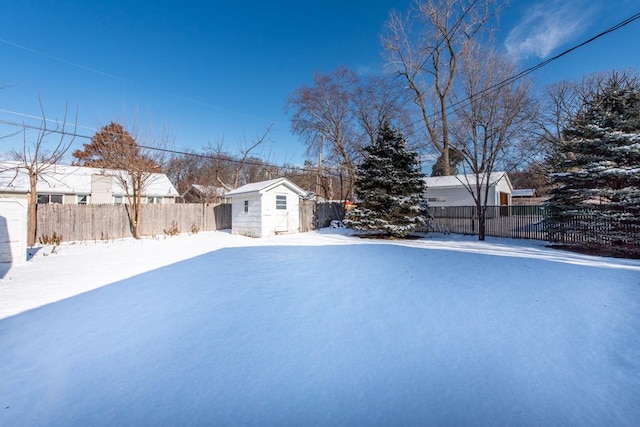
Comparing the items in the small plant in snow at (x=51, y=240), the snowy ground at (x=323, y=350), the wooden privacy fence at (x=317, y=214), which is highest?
the wooden privacy fence at (x=317, y=214)

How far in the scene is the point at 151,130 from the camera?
1275 centimetres

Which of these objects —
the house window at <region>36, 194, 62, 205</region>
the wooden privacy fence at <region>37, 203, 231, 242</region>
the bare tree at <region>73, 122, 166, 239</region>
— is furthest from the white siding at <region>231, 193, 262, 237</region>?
the house window at <region>36, 194, 62, 205</region>

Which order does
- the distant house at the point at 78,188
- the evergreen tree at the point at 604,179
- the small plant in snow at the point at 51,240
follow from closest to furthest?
the evergreen tree at the point at 604,179 → the small plant in snow at the point at 51,240 → the distant house at the point at 78,188

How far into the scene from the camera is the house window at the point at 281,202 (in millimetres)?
13383

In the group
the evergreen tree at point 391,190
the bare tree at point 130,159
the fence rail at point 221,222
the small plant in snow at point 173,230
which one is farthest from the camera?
the small plant in snow at point 173,230

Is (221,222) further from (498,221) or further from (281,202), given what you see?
(498,221)

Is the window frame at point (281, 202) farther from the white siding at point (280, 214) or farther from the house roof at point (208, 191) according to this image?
the house roof at point (208, 191)

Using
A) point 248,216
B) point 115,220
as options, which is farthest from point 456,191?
point 115,220

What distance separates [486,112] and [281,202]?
9404 mm

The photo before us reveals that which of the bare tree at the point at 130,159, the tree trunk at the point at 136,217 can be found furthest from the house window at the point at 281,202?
the tree trunk at the point at 136,217

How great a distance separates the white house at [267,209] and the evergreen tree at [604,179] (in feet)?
33.2

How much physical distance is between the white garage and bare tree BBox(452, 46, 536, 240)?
1339 centimetres

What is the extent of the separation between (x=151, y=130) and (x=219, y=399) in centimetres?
1370

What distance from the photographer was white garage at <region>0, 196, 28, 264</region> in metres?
6.13
